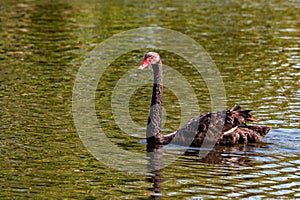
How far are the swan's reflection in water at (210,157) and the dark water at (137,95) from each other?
0.03 m

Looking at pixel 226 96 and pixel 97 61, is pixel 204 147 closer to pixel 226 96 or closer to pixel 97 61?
pixel 226 96

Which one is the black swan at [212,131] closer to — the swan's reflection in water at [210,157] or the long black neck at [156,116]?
the long black neck at [156,116]

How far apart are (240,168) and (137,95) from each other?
4726 millimetres

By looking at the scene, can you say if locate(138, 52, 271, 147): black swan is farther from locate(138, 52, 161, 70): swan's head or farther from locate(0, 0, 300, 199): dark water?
locate(0, 0, 300, 199): dark water

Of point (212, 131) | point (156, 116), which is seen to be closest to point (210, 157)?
point (212, 131)

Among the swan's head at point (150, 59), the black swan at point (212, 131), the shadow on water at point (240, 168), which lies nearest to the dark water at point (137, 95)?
the shadow on water at point (240, 168)

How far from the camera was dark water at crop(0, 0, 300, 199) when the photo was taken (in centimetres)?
891

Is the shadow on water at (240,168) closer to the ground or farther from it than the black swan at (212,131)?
closer to the ground

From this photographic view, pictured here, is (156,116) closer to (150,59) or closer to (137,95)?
(150,59)

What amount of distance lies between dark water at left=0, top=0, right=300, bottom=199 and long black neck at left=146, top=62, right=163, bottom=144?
0.24 metres

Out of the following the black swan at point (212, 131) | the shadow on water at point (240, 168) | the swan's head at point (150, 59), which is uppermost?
the swan's head at point (150, 59)

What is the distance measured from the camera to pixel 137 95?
13977 mm

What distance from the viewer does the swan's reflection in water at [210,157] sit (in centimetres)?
960

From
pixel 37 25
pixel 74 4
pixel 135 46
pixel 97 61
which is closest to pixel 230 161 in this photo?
pixel 97 61
